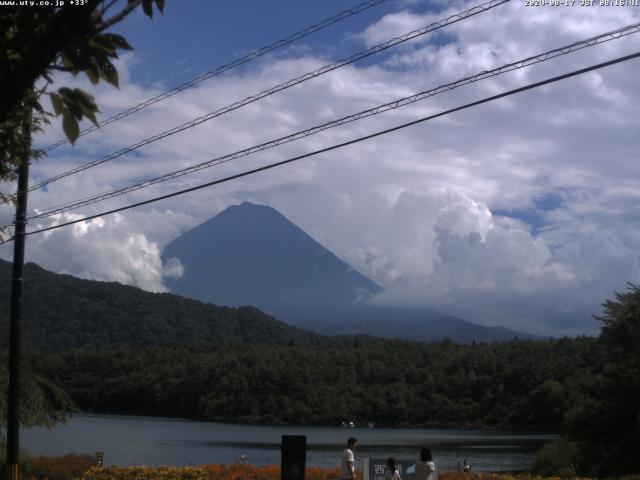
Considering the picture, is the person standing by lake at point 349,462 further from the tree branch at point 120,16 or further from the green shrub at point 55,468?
the tree branch at point 120,16

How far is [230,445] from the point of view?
206 feet

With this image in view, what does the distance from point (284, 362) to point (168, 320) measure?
7775cm

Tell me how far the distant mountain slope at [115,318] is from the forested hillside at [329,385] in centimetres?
1821

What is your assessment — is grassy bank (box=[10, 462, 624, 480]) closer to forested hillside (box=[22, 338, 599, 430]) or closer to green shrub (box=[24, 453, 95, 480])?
green shrub (box=[24, 453, 95, 480])

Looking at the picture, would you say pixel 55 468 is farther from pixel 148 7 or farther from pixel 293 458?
pixel 148 7

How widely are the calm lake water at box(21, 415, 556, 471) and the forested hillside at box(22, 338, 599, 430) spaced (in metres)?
4.68

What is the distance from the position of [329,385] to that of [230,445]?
42225 millimetres

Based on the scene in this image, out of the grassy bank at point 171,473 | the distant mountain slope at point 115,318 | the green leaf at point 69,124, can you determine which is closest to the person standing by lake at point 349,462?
the grassy bank at point 171,473

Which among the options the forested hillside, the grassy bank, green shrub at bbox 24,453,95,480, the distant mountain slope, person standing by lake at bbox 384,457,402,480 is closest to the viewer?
person standing by lake at bbox 384,457,402,480

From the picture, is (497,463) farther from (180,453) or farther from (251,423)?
(251,423)

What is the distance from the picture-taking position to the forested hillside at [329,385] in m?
91.8

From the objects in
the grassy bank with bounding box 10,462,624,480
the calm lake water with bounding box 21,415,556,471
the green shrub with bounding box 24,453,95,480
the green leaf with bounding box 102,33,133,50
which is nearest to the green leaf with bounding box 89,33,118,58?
the green leaf with bounding box 102,33,133,50

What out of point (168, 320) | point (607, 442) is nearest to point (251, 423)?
point (607, 442)

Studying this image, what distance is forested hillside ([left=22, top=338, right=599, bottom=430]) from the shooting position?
91812mm
